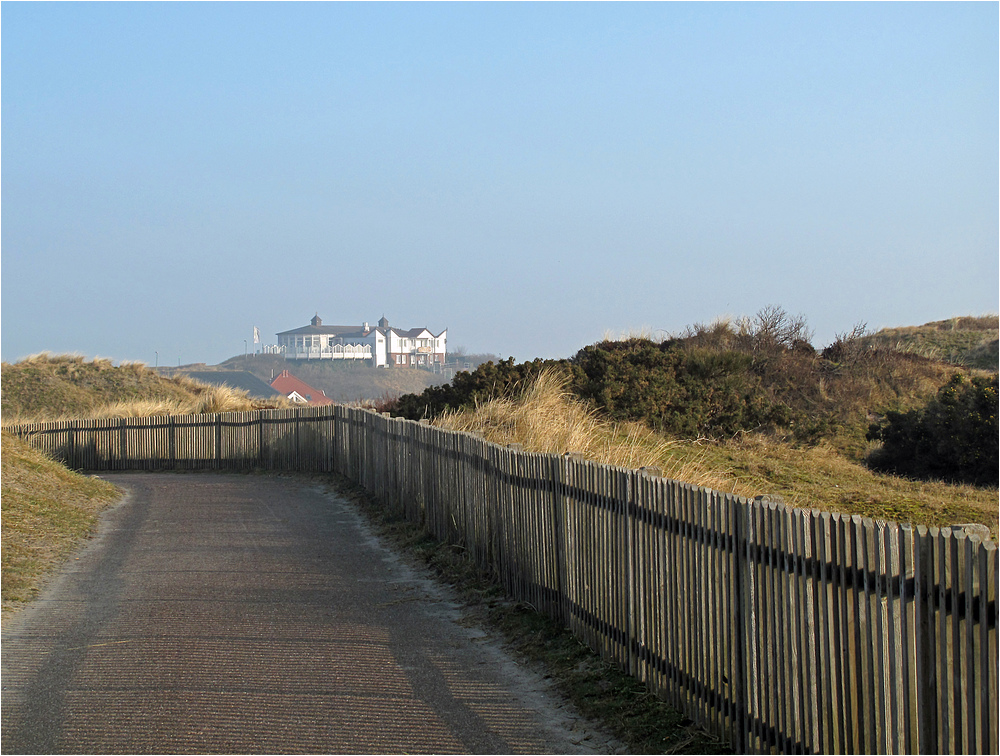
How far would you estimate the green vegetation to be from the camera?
9141mm

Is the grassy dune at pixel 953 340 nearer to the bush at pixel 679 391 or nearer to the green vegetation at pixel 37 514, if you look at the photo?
the bush at pixel 679 391

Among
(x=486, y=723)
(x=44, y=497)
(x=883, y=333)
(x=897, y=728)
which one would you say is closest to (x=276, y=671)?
(x=486, y=723)

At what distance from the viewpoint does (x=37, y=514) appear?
12375 millimetres

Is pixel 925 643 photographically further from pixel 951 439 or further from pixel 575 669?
pixel 951 439

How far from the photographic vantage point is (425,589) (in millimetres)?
8617

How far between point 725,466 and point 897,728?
439 inches

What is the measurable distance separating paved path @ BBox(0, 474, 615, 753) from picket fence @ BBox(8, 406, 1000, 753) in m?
0.68

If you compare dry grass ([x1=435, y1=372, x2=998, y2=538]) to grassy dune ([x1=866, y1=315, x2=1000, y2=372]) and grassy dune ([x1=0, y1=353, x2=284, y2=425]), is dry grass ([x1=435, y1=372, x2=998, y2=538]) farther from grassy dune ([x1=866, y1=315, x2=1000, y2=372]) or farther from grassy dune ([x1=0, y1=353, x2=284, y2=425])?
grassy dune ([x1=0, y1=353, x2=284, y2=425])

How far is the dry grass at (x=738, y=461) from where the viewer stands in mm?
11328

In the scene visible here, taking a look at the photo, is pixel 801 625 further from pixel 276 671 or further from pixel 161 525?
pixel 161 525

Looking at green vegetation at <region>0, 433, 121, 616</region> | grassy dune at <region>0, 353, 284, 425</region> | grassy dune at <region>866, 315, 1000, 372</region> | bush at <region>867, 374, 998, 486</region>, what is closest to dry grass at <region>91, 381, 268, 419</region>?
grassy dune at <region>0, 353, 284, 425</region>

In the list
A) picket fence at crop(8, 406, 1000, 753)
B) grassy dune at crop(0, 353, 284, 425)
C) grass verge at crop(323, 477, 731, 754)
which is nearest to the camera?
picket fence at crop(8, 406, 1000, 753)

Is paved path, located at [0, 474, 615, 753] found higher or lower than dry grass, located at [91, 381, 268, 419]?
lower

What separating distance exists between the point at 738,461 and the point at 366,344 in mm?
105049
